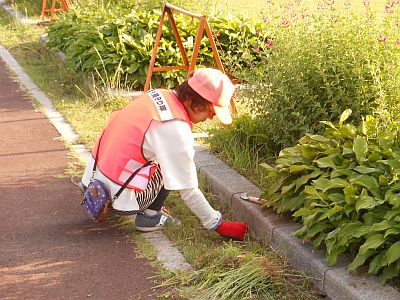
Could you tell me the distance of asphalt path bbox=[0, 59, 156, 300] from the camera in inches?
168

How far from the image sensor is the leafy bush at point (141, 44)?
8.62 m

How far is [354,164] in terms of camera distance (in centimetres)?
438

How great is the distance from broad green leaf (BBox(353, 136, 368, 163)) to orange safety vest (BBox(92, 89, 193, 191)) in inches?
40.8

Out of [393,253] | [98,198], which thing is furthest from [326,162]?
[98,198]

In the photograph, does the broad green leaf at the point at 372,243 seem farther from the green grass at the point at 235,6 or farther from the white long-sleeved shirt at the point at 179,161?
the green grass at the point at 235,6

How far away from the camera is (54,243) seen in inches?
191

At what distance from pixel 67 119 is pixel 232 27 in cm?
250

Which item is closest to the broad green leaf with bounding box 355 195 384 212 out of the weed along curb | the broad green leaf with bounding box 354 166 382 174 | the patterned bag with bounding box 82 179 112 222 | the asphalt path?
the broad green leaf with bounding box 354 166 382 174

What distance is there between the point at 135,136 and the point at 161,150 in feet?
0.82

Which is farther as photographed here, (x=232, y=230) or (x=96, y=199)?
(x=96, y=199)

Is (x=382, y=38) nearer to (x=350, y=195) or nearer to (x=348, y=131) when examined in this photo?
(x=348, y=131)

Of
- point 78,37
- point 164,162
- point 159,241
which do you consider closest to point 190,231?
point 159,241

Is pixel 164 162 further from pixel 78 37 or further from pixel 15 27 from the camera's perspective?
pixel 15 27

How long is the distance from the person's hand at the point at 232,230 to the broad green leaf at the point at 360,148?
87 centimetres
